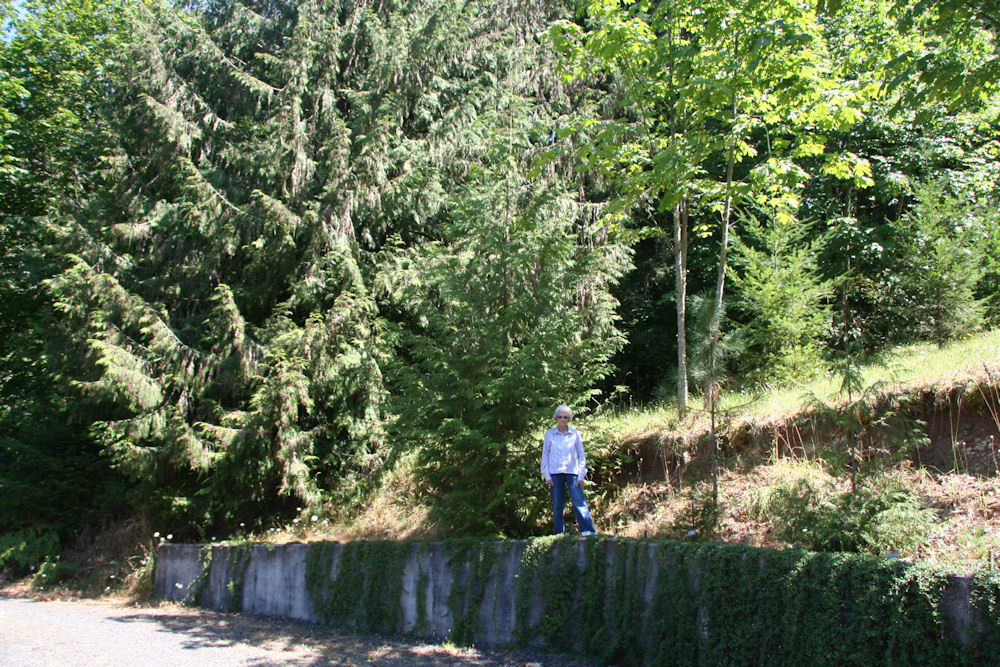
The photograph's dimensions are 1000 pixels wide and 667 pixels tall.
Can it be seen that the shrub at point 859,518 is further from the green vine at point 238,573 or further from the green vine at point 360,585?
the green vine at point 238,573

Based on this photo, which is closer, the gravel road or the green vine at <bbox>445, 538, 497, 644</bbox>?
the gravel road

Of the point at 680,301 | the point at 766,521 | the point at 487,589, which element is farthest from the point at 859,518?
the point at 680,301

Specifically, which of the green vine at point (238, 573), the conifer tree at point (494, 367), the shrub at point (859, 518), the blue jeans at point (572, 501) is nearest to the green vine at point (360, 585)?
the conifer tree at point (494, 367)

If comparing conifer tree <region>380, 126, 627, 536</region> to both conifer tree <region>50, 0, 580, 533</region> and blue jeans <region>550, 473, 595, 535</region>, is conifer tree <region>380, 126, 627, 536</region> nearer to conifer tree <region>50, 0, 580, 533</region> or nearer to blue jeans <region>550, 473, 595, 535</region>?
blue jeans <region>550, 473, 595, 535</region>

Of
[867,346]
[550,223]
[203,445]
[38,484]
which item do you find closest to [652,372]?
[867,346]

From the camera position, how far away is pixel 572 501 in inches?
248

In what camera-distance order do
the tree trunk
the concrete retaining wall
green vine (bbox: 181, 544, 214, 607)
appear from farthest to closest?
green vine (bbox: 181, 544, 214, 607)
the tree trunk
the concrete retaining wall

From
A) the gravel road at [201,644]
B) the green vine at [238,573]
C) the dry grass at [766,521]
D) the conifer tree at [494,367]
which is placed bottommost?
the gravel road at [201,644]

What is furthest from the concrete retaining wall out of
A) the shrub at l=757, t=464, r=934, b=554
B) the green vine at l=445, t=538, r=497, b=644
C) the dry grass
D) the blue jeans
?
the dry grass

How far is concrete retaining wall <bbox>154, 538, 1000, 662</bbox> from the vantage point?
15.0 feet

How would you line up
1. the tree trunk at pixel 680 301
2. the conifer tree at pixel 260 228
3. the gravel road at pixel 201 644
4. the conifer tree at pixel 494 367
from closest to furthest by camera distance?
1. the gravel road at pixel 201 644
2. the conifer tree at pixel 494 367
3. the tree trunk at pixel 680 301
4. the conifer tree at pixel 260 228

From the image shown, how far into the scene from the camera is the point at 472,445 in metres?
6.82

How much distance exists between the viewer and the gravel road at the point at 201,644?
586cm

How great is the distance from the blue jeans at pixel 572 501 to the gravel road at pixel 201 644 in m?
1.18
